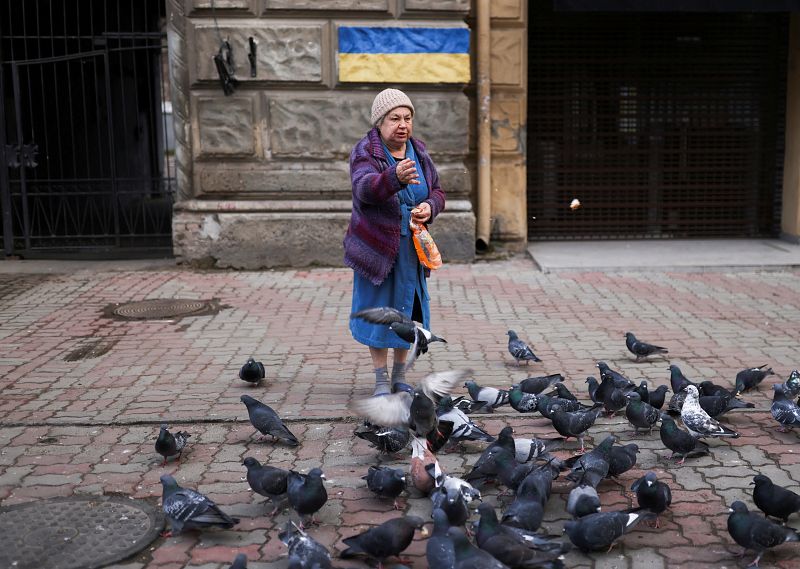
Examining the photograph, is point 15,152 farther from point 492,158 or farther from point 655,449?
point 655,449

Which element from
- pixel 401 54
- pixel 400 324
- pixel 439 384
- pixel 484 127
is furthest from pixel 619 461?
pixel 484 127

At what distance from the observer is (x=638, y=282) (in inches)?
416

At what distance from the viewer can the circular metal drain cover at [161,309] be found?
9.05 metres

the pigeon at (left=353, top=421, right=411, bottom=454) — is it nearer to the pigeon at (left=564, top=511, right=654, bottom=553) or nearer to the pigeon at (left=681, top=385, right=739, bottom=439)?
the pigeon at (left=564, top=511, right=654, bottom=553)

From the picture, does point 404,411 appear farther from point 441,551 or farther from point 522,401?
point 441,551

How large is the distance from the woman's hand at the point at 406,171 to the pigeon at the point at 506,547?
228 centimetres

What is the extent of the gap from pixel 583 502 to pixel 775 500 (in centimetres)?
87

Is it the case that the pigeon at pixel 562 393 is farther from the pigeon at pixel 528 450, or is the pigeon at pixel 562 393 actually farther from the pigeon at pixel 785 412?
the pigeon at pixel 785 412

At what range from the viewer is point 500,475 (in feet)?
14.8

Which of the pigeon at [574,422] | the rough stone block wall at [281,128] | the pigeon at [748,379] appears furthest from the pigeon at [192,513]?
the rough stone block wall at [281,128]

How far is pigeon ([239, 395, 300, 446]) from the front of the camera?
17.6 ft

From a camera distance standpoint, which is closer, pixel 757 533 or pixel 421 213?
pixel 757 533

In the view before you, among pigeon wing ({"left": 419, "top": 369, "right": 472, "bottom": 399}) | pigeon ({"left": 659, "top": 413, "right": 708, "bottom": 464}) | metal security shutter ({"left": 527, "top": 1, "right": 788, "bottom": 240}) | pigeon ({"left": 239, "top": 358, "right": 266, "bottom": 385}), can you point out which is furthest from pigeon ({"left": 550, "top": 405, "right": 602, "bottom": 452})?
metal security shutter ({"left": 527, "top": 1, "right": 788, "bottom": 240})

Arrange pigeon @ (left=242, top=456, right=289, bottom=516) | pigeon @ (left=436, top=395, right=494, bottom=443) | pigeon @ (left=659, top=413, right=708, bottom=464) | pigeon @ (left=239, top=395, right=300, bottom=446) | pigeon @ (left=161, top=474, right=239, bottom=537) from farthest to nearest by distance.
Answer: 1. pigeon @ (left=239, top=395, right=300, bottom=446)
2. pigeon @ (left=436, top=395, right=494, bottom=443)
3. pigeon @ (left=659, top=413, right=708, bottom=464)
4. pigeon @ (left=242, top=456, right=289, bottom=516)
5. pigeon @ (left=161, top=474, right=239, bottom=537)
